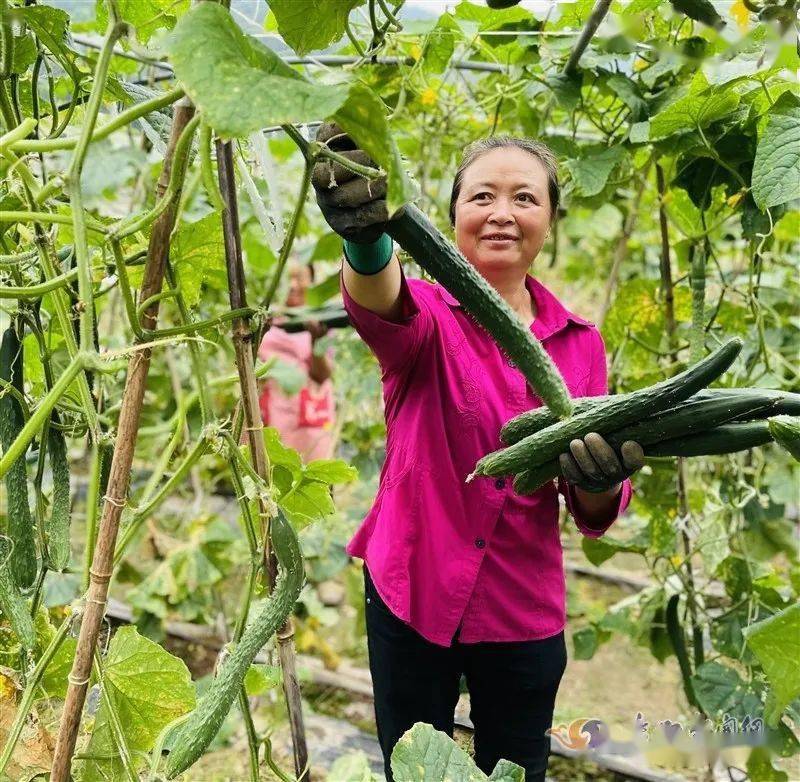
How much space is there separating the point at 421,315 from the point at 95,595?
2.04 ft

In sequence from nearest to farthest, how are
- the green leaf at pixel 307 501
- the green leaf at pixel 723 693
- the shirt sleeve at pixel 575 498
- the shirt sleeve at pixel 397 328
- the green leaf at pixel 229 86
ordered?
1. the green leaf at pixel 229 86
2. the shirt sleeve at pixel 397 328
3. the green leaf at pixel 307 501
4. the shirt sleeve at pixel 575 498
5. the green leaf at pixel 723 693

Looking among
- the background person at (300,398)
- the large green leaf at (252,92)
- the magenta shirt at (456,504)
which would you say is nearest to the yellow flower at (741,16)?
the magenta shirt at (456,504)

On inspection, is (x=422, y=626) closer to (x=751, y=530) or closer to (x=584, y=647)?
(x=584, y=647)

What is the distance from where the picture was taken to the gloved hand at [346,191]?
32.0 inches

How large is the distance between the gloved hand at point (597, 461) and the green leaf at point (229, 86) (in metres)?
0.58

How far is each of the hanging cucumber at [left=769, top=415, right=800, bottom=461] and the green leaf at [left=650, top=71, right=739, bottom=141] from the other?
2.26 feet

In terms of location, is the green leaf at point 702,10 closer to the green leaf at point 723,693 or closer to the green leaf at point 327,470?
the green leaf at point 327,470

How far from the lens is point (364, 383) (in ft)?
9.32

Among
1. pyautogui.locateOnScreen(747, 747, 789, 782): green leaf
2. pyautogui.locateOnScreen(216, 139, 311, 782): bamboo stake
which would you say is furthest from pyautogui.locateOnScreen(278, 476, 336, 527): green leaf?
pyautogui.locateOnScreen(747, 747, 789, 782): green leaf

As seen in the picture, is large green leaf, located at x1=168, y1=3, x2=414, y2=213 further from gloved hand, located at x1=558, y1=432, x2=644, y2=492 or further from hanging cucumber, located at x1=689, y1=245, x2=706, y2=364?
hanging cucumber, located at x1=689, y1=245, x2=706, y2=364

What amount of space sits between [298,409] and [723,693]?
81.1 inches

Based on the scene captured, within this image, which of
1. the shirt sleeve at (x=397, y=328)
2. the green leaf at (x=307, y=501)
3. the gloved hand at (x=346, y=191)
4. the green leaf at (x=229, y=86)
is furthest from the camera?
the green leaf at (x=307, y=501)

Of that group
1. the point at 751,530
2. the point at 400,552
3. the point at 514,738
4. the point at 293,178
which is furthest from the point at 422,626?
the point at 293,178

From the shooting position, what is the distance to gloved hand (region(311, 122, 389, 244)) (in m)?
0.81
